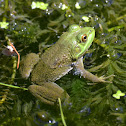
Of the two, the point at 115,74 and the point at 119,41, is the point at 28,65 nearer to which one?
the point at 115,74

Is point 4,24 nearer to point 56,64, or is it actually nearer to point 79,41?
point 56,64

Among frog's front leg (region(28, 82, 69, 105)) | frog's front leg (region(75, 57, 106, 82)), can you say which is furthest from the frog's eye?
frog's front leg (region(28, 82, 69, 105))

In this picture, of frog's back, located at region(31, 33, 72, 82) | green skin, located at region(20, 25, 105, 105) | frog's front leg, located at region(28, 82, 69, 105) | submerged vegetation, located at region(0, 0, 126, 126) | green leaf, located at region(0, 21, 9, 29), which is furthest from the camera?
green leaf, located at region(0, 21, 9, 29)

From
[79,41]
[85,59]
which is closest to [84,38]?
[79,41]

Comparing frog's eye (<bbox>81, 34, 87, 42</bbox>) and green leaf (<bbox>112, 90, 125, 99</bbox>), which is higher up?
frog's eye (<bbox>81, 34, 87, 42</bbox>)

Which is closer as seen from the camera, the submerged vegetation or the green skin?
the submerged vegetation

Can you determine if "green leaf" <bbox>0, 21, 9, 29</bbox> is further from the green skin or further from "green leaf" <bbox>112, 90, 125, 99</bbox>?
"green leaf" <bbox>112, 90, 125, 99</bbox>
